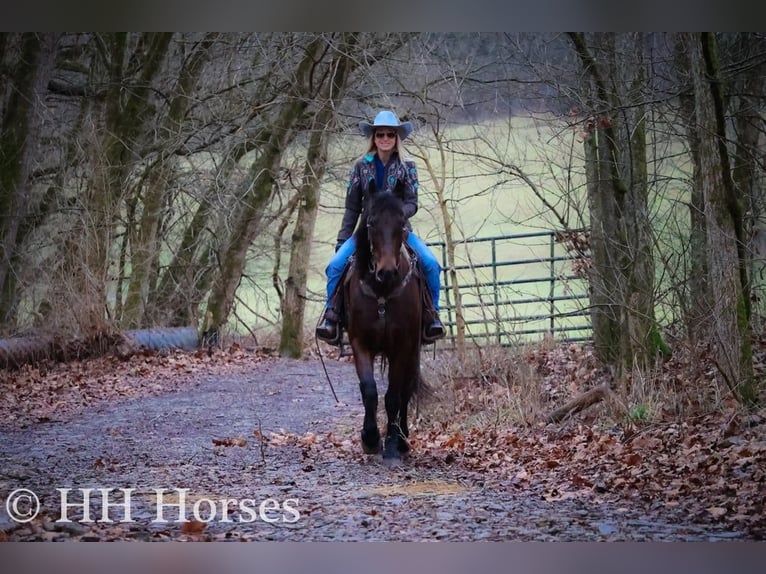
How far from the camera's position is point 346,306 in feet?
20.3

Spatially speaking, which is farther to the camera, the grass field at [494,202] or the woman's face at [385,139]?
the grass field at [494,202]

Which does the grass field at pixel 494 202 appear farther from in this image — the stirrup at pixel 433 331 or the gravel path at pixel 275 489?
the gravel path at pixel 275 489

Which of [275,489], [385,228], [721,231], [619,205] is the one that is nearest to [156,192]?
[619,205]

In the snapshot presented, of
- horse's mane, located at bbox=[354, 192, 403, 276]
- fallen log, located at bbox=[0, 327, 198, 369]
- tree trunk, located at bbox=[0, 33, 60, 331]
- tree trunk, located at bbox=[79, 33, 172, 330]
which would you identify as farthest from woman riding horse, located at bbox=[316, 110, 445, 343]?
tree trunk, located at bbox=[0, 33, 60, 331]

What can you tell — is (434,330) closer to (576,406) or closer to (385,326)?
(385,326)

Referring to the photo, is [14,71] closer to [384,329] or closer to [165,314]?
[165,314]

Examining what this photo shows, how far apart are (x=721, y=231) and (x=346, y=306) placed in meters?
2.09

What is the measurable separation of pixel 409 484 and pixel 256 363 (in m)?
6.09

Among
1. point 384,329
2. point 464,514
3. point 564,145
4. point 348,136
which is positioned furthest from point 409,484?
point 348,136

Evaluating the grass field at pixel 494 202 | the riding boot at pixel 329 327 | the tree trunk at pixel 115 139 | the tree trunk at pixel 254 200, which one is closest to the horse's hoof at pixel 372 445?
the riding boot at pixel 329 327

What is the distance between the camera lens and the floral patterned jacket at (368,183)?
225 inches

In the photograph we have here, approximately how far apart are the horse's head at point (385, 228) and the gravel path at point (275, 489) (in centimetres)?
108

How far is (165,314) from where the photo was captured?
12391 mm
